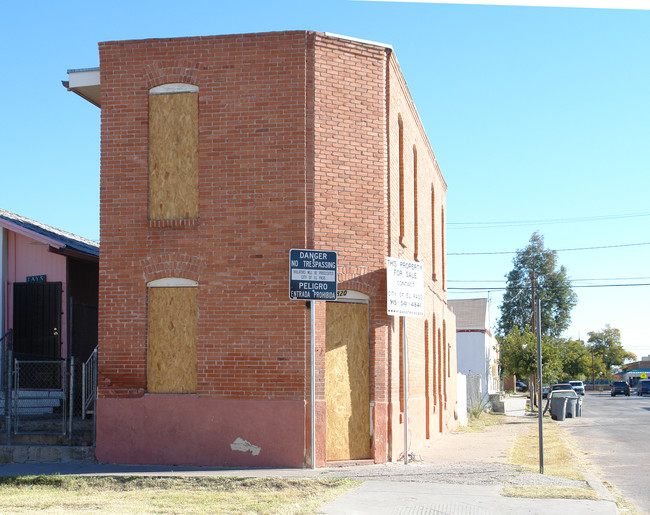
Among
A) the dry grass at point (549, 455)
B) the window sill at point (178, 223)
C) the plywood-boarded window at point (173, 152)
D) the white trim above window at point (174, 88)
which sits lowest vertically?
the dry grass at point (549, 455)

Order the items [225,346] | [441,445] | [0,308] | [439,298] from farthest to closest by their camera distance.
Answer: [439,298] < [441,445] < [0,308] < [225,346]

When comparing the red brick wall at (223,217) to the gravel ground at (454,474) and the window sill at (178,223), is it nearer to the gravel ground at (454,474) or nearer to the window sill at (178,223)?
the window sill at (178,223)

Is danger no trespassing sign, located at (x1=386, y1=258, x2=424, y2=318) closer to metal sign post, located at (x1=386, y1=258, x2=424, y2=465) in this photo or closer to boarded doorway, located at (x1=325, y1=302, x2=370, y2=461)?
metal sign post, located at (x1=386, y1=258, x2=424, y2=465)

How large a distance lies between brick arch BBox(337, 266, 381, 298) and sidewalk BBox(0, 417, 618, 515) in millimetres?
3054

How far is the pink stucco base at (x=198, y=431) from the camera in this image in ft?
41.6

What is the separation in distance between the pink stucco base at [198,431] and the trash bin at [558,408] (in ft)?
73.2

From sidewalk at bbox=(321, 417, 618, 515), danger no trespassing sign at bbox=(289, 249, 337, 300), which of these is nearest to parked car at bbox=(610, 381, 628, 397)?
sidewalk at bbox=(321, 417, 618, 515)

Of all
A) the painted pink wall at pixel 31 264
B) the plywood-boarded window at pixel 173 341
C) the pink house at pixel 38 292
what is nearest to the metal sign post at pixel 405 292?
the plywood-boarded window at pixel 173 341

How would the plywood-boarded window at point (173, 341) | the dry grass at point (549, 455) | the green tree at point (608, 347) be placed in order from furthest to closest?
1. the green tree at point (608, 347)
2. the plywood-boarded window at point (173, 341)
3. the dry grass at point (549, 455)

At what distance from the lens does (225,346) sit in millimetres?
13062

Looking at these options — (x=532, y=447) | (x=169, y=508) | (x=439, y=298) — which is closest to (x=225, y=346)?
(x=169, y=508)

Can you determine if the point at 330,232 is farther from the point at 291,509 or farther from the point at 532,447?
the point at 532,447

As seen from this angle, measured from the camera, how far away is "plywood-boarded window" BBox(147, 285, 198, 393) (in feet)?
43.5

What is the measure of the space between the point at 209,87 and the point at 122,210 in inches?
106
